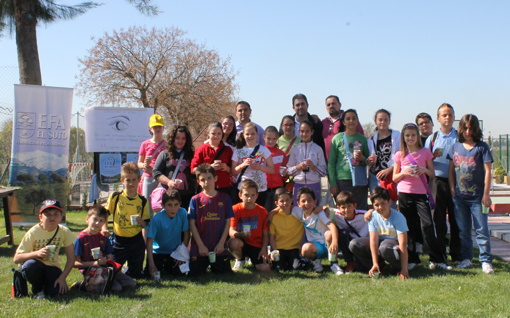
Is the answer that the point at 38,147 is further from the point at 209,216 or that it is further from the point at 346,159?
the point at 346,159

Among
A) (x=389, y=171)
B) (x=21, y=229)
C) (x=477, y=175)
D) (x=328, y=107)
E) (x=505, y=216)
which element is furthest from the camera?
(x=505, y=216)

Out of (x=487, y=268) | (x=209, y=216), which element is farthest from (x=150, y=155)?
(x=487, y=268)

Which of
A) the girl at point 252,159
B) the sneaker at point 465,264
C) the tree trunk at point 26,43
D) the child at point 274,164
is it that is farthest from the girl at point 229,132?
the tree trunk at point 26,43

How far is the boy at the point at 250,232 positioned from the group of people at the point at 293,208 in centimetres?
1

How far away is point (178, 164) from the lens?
17.2 feet

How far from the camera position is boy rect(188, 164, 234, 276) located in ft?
15.6

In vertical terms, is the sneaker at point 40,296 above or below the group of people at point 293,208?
below

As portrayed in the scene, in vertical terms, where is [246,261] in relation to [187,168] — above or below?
below

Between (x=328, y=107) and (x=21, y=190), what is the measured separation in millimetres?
6038

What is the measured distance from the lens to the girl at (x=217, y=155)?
204 inches

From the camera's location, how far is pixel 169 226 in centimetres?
474

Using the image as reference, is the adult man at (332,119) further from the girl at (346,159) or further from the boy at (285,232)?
the boy at (285,232)

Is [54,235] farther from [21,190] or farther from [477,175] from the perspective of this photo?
[477,175]

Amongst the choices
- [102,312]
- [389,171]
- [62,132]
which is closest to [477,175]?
[389,171]
